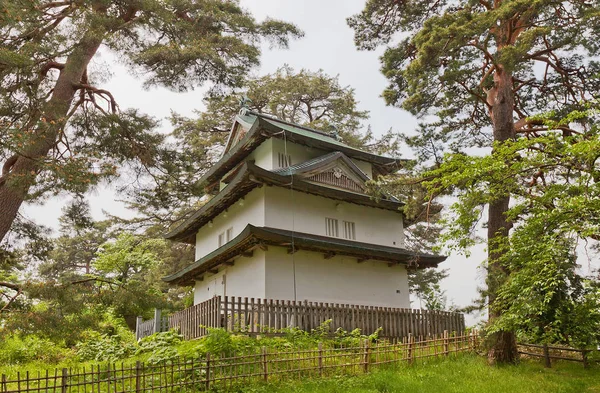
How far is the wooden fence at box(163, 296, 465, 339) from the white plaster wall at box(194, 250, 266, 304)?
1.14 m

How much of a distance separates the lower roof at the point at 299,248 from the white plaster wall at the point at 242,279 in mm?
420

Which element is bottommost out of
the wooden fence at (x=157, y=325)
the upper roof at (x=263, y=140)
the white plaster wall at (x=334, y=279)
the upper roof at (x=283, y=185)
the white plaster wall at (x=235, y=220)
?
the wooden fence at (x=157, y=325)

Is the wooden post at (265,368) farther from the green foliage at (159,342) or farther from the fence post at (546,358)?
the fence post at (546,358)

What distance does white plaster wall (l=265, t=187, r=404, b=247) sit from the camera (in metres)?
19.0

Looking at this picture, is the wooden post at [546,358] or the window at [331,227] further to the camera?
the window at [331,227]

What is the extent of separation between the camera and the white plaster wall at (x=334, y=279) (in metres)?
17.9

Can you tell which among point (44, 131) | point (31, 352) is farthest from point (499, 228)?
point (31, 352)

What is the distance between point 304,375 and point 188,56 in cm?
947

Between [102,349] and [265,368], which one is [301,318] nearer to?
[265,368]

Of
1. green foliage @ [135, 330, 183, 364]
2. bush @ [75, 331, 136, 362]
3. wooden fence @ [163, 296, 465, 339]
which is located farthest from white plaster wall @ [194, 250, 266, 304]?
bush @ [75, 331, 136, 362]

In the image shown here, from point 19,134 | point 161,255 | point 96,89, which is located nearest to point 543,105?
point 96,89

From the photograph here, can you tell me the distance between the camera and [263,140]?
69.8 feet

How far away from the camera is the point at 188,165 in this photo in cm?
1467

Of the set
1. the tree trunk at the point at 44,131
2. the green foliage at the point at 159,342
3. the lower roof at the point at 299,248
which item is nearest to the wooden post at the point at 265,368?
the green foliage at the point at 159,342
